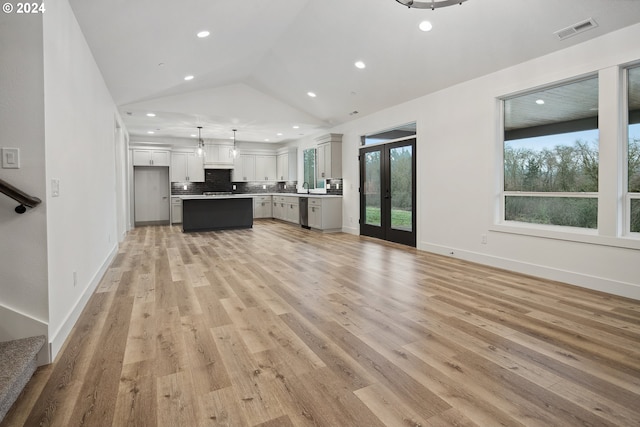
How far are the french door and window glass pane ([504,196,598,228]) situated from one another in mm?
1845

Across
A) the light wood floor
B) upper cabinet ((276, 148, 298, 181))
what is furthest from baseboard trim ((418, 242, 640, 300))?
upper cabinet ((276, 148, 298, 181))

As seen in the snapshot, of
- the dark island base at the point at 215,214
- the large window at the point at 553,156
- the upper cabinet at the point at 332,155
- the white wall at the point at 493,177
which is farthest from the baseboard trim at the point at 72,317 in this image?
the upper cabinet at the point at 332,155

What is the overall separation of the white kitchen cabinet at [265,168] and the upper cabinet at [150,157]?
297 cm

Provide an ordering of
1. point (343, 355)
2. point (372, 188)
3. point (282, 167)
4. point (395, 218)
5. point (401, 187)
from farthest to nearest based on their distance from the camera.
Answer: point (282, 167) < point (372, 188) < point (395, 218) < point (401, 187) < point (343, 355)

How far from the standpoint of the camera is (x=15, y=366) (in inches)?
70.5

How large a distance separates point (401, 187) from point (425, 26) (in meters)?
3.04

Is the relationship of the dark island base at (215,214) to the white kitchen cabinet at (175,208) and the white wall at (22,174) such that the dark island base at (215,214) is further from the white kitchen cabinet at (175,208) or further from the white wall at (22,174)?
the white wall at (22,174)

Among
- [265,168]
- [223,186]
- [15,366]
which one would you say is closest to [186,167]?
[223,186]

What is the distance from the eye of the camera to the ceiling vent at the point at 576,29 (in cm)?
346

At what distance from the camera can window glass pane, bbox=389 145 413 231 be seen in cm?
645

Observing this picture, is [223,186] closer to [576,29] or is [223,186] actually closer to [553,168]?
[553,168]

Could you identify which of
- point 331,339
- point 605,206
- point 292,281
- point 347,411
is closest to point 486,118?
point 605,206

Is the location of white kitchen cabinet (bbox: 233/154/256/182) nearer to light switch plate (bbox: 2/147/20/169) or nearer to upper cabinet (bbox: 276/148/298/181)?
upper cabinet (bbox: 276/148/298/181)

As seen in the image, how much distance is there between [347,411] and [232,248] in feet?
16.1
